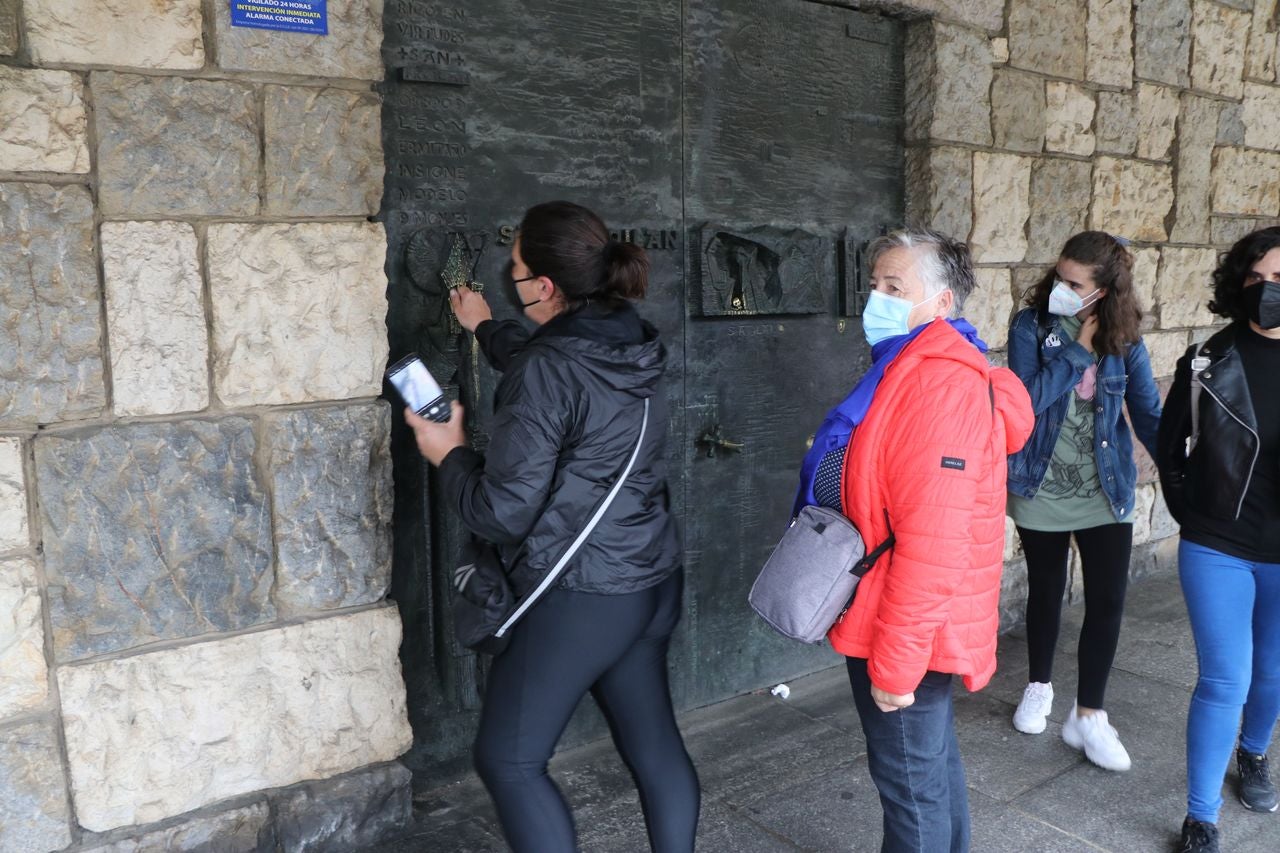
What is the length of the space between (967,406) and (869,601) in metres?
0.44

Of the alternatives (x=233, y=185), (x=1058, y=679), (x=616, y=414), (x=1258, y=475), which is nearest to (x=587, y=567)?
(x=616, y=414)

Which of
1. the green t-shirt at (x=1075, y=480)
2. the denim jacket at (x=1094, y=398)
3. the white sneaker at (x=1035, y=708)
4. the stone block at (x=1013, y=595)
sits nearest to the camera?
the denim jacket at (x=1094, y=398)

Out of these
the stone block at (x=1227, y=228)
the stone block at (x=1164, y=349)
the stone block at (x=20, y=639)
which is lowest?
the stone block at (x=20, y=639)

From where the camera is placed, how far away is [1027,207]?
4445 mm

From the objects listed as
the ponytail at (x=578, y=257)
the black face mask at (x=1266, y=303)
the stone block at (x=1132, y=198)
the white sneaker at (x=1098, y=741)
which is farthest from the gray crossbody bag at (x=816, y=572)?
the stone block at (x=1132, y=198)

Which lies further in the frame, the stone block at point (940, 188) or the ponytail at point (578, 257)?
the stone block at point (940, 188)

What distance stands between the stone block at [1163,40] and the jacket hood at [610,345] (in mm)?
3857

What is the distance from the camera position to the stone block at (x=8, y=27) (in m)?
2.13

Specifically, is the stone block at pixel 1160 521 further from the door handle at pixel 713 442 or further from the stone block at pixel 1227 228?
the door handle at pixel 713 442

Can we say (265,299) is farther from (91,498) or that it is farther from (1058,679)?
(1058,679)

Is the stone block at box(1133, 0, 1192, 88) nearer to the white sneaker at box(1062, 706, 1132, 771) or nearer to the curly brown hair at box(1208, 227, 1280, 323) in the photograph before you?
the curly brown hair at box(1208, 227, 1280, 323)

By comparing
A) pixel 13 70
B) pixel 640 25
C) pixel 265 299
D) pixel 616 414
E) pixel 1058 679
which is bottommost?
pixel 1058 679

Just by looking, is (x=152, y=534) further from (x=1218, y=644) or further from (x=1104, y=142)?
(x=1104, y=142)

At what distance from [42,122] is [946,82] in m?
3.20
